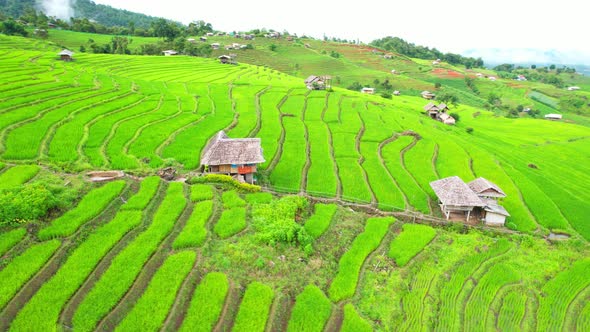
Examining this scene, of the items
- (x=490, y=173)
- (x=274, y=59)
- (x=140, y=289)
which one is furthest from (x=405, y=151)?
(x=274, y=59)

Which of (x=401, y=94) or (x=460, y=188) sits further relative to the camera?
(x=401, y=94)

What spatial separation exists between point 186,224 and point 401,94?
6932 cm

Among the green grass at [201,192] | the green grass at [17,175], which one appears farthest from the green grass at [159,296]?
the green grass at [17,175]

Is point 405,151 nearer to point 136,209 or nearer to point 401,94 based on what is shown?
point 136,209

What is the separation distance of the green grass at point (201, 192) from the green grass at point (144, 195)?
2.12 metres

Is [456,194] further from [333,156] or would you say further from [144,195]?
[144,195]

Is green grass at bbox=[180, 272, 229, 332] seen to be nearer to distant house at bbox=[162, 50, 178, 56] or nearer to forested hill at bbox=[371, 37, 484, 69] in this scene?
distant house at bbox=[162, 50, 178, 56]

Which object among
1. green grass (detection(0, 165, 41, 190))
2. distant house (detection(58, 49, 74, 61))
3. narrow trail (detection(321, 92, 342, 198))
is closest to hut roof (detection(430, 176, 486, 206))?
narrow trail (detection(321, 92, 342, 198))

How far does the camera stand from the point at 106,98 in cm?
3594

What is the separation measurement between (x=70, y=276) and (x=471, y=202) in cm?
2166

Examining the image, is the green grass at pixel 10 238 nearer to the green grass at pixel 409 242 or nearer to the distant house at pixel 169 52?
the green grass at pixel 409 242

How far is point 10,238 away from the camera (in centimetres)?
1391

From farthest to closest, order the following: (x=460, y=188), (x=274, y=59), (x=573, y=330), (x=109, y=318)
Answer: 1. (x=274, y=59)
2. (x=460, y=188)
3. (x=573, y=330)
4. (x=109, y=318)

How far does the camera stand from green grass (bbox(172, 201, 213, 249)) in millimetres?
15516
